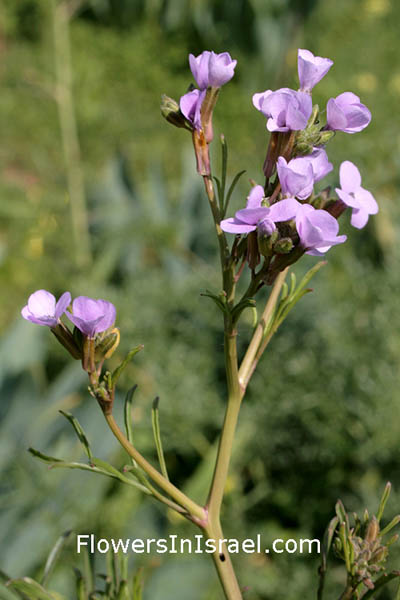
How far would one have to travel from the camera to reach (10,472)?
3.64 ft

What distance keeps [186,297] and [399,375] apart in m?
0.51

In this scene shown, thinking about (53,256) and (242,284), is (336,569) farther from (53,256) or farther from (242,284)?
(53,256)

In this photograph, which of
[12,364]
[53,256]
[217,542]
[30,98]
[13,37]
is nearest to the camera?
[217,542]

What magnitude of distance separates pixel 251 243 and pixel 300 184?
46mm

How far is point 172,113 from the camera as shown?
1.26ft

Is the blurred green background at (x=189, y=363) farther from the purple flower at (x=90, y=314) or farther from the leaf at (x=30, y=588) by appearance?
the purple flower at (x=90, y=314)

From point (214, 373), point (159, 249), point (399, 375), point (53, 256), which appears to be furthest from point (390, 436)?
point (53, 256)

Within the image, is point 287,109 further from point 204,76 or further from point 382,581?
point 382,581

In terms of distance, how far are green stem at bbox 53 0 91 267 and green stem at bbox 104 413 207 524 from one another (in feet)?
4.74

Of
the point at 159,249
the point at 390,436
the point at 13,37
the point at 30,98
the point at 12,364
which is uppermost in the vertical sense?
the point at 13,37

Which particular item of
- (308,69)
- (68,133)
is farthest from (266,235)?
(68,133)

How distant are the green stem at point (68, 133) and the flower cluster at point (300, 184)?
140cm

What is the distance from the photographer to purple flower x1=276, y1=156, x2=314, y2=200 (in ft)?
1.05

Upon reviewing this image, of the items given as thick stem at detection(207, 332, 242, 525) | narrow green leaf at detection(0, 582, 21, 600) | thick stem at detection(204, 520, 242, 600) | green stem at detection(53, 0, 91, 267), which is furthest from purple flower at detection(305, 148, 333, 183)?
green stem at detection(53, 0, 91, 267)
